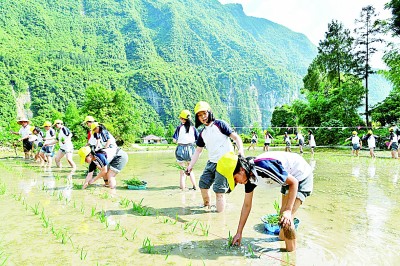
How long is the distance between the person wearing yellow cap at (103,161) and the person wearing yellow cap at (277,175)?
14.0 ft

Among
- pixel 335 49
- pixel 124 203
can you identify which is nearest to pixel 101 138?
pixel 124 203

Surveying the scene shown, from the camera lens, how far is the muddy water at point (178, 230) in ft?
11.5

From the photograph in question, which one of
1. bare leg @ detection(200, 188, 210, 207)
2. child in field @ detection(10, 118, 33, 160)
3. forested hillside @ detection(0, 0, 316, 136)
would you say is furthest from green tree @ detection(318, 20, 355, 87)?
forested hillside @ detection(0, 0, 316, 136)

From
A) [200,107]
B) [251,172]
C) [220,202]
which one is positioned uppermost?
[200,107]

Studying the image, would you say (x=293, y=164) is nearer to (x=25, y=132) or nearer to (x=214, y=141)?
(x=214, y=141)

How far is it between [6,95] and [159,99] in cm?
6239

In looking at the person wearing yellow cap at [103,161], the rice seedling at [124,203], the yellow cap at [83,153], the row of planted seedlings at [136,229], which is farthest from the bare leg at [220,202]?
the yellow cap at [83,153]

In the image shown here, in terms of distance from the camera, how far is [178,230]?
447cm

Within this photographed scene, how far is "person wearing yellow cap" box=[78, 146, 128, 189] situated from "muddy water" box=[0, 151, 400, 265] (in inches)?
15.6

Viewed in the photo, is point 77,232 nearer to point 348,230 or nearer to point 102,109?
point 348,230

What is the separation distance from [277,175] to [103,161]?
482 centimetres

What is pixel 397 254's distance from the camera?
12.0 ft

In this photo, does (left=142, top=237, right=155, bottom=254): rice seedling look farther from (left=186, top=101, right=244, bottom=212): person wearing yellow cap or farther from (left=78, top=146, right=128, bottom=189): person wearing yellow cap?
(left=78, top=146, right=128, bottom=189): person wearing yellow cap

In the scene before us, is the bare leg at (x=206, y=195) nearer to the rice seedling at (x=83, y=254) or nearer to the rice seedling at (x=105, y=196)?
the rice seedling at (x=105, y=196)
